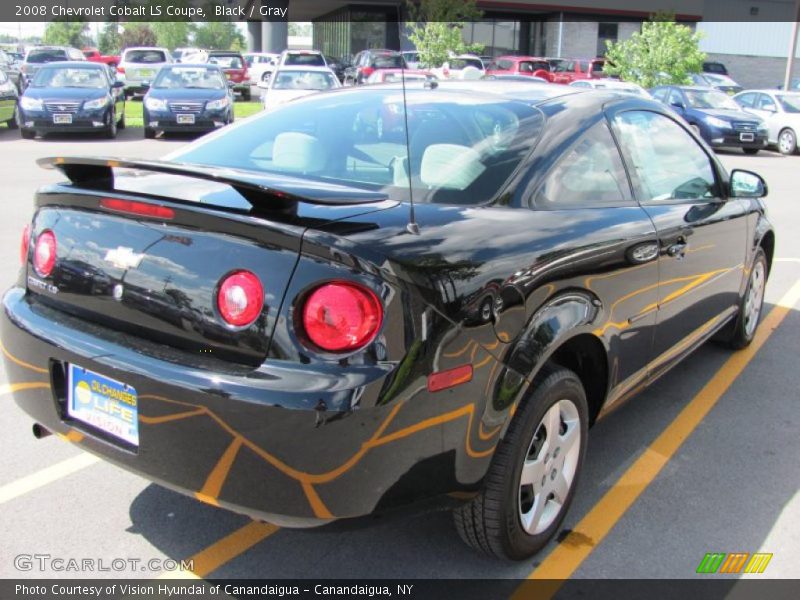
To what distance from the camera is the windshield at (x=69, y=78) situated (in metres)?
17.0

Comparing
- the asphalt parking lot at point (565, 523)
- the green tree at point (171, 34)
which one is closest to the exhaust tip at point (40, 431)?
the asphalt parking lot at point (565, 523)

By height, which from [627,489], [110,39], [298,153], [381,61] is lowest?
[627,489]

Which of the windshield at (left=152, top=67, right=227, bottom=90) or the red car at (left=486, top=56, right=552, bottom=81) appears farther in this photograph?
the red car at (left=486, top=56, right=552, bottom=81)

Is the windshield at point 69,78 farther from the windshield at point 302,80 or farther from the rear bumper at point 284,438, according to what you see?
the rear bumper at point 284,438

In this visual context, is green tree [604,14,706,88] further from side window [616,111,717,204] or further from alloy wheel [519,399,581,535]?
alloy wheel [519,399,581,535]

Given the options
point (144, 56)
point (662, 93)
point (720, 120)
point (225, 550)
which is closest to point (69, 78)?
point (144, 56)

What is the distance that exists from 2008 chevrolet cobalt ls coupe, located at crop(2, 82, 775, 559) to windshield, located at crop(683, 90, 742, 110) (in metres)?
17.8

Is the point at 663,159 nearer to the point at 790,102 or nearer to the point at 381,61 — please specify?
the point at 790,102

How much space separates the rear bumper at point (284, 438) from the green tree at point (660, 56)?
2570 cm

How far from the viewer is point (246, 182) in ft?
7.61

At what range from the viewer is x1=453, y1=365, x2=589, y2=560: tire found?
2.63 meters

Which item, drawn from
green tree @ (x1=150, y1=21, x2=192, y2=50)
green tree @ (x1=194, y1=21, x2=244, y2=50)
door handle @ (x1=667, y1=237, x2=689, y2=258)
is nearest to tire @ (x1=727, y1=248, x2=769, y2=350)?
door handle @ (x1=667, y1=237, x2=689, y2=258)

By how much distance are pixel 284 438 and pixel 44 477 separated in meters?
1.73

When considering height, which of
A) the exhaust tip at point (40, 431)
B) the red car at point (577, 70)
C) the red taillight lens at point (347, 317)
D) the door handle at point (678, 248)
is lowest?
the exhaust tip at point (40, 431)
